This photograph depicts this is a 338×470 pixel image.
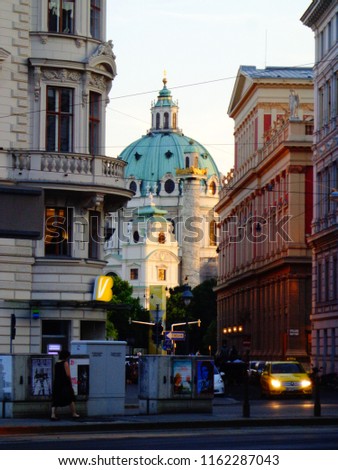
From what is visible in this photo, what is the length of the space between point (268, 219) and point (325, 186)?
28.4 meters

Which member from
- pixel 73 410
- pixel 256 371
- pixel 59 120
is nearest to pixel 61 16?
pixel 59 120

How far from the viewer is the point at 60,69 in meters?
48.4

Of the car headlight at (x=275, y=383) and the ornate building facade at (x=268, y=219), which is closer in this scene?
the car headlight at (x=275, y=383)

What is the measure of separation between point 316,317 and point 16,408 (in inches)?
2152

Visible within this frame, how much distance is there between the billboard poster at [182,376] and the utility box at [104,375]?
1.45 m

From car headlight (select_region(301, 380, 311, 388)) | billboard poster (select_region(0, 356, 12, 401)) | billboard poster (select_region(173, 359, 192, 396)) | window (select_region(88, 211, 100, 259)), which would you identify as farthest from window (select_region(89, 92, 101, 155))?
billboard poster (select_region(0, 356, 12, 401))

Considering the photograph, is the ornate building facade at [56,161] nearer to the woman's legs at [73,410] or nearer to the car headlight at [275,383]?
the car headlight at [275,383]

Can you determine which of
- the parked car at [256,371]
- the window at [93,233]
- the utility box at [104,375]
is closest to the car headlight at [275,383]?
the window at [93,233]

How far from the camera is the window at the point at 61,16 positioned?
160ft

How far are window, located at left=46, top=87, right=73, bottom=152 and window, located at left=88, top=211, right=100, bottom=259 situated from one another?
2655 millimetres

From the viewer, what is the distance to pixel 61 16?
161 ft
